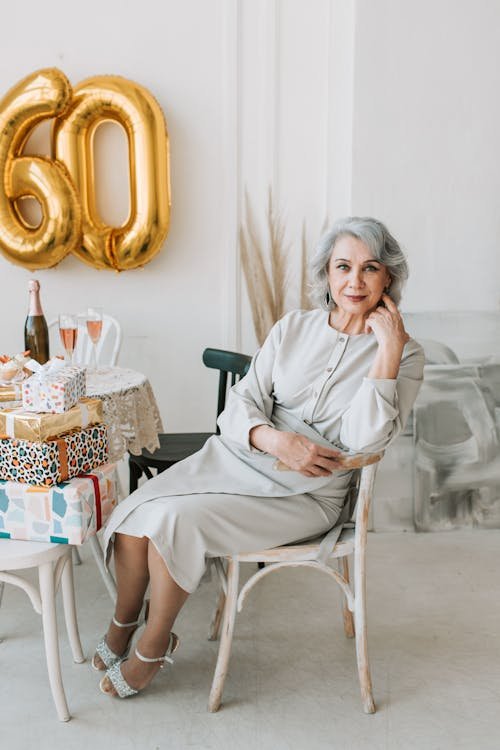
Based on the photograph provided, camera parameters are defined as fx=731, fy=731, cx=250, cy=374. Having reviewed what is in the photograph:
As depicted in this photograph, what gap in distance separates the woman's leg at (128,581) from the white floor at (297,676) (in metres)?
0.17

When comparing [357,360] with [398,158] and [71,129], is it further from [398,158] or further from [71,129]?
[71,129]

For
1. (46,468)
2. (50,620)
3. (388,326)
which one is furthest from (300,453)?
(50,620)

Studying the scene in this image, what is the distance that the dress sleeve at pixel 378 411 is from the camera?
1865 millimetres

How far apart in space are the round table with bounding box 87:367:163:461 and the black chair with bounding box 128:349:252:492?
6.1 inches

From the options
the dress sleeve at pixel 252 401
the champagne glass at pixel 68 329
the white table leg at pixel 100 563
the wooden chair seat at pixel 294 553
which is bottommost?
the white table leg at pixel 100 563

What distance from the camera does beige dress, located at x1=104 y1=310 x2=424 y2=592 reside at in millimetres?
1862

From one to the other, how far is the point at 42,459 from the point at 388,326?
0.95 meters

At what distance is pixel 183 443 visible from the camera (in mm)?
2820

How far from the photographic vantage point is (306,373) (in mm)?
2078

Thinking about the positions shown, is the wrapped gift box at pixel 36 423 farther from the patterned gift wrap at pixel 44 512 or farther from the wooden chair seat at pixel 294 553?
the wooden chair seat at pixel 294 553

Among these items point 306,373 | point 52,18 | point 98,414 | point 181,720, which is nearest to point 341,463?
point 306,373

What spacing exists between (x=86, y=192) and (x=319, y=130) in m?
1.06

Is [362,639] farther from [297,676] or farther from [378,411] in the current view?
[378,411]

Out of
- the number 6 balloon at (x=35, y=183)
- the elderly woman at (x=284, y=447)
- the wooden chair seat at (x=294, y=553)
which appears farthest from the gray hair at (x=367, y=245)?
the number 6 balloon at (x=35, y=183)
